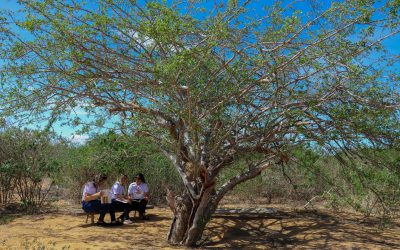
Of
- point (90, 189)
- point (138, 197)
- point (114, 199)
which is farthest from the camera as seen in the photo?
point (138, 197)

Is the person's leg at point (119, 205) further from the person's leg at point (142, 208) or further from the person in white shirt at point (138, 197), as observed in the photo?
the person's leg at point (142, 208)

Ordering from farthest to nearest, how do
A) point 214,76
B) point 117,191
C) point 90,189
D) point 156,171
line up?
point 156,171 → point 117,191 → point 90,189 → point 214,76

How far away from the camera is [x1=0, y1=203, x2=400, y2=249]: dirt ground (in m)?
8.39

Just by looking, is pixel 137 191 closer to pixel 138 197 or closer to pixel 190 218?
pixel 138 197

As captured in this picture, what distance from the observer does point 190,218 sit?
29.0 feet

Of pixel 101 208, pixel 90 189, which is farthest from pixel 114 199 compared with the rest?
pixel 90 189

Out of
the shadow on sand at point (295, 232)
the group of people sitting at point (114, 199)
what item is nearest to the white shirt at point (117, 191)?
the group of people sitting at point (114, 199)

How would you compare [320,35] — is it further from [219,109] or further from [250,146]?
[250,146]

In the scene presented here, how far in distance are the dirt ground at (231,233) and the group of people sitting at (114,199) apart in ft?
1.17

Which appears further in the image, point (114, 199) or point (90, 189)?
point (114, 199)

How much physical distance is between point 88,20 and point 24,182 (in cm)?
705

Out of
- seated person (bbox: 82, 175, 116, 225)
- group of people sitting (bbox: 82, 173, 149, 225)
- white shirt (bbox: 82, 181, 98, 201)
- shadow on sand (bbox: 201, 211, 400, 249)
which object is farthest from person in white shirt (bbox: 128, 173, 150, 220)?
shadow on sand (bbox: 201, 211, 400, 249)

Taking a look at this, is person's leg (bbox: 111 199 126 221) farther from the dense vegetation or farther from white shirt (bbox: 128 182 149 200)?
the dense vegetation

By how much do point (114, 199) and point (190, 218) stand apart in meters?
2.73
